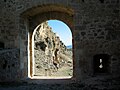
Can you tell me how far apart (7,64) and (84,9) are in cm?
347

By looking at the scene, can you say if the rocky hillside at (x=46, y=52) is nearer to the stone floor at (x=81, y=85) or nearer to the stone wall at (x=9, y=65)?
the stone wall at (x=9, y=65)

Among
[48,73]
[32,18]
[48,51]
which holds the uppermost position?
[32,18]

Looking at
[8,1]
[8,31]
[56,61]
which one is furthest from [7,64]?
[56,61]

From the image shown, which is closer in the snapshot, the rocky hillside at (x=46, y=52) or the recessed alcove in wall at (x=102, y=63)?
the recessed alcove in wall at (x=102, y=63)

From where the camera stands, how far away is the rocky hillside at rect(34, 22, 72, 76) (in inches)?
641

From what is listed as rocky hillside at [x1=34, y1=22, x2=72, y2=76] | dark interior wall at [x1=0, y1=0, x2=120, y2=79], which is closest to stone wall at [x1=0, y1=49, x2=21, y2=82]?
dark interior wall at [x1=0, y1=0, x2=120, y2=79]

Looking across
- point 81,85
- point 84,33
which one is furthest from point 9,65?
point 84,33

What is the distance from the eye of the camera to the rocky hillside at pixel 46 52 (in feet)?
53.4

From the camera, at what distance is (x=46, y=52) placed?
17.5m

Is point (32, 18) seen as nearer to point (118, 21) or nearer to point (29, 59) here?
point (29, 59)

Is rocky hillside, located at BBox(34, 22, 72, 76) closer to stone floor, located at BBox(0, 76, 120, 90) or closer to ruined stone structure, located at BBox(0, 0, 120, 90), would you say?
ruined stone structure, located at BBox(0, 0, 120, 90)

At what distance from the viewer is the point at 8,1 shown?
9.75 meters

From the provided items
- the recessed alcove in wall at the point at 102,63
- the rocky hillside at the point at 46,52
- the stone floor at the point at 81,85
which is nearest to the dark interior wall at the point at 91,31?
the recessed alcove in wall at the point at 102,63

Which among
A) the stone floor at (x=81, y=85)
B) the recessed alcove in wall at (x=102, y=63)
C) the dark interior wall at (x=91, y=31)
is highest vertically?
the dark interior wall at (x=91, y=31)
